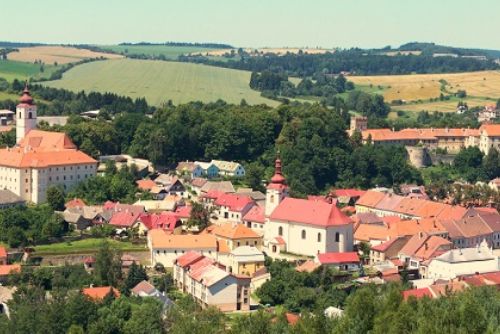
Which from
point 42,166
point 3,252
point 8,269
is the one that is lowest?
point 8,269

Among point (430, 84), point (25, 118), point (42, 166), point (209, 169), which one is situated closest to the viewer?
point (42, 166)

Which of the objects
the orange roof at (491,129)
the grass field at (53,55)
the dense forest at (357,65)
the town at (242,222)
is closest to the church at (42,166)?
the town at (242,222)

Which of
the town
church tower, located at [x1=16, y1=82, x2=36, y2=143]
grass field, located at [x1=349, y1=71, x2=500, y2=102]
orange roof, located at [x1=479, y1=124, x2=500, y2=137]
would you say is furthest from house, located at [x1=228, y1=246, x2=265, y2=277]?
grass field, located at [x1=349, y1=71, x2=500, y2=102]

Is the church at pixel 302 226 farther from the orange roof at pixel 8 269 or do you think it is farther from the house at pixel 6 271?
the house at pixel 6 271

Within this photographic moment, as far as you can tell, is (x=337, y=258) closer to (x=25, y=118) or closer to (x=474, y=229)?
(x=474, y=229)

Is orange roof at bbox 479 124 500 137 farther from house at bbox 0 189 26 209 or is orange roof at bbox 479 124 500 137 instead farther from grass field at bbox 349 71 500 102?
grass field at bbox 349 71 500 102

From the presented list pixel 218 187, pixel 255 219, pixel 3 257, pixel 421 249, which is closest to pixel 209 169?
pixel 218 187

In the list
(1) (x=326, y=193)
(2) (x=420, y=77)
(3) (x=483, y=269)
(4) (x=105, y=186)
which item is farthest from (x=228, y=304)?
(2) (x=420, y=77)
